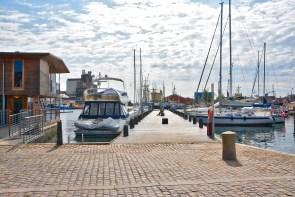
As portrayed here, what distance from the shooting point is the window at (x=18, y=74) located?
3084 centimetres

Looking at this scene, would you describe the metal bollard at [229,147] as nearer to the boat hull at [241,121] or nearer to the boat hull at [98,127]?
the boat hull at [98,127]

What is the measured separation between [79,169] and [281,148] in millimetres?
20122

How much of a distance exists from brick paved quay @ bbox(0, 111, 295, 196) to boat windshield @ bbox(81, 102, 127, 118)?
50.9 feet

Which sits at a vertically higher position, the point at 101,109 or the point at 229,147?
the point at 101,109

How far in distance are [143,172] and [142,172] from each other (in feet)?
0.09

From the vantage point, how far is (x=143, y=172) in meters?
11.1

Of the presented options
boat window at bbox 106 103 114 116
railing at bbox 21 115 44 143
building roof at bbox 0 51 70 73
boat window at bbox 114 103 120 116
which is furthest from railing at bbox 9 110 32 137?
boat window at bbox 114 103 120 116

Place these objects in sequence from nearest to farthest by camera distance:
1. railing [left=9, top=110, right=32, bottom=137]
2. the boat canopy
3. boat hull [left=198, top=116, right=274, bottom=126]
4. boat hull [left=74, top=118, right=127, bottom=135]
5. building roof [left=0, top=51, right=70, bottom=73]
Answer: railing [left=9, top=110, right=32, bottom=137], boat hull [left=74, top=118, right=127, bottom=135], building roof [left=0, top=51, right=70, bottom=73], the boat canopy, boat hull [left=198, top=116, right=274, bottom=126]

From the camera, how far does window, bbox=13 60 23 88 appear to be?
3084cm

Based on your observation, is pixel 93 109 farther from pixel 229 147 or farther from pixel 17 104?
pixel 229 147

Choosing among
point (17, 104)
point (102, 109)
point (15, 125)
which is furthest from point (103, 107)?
point (15, 125)

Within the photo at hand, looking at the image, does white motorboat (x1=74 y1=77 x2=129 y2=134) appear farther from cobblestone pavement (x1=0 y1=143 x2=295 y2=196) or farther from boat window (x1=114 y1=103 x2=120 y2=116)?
cobblestone pavement (x1=0 y1=143 x2=295 y2=196)

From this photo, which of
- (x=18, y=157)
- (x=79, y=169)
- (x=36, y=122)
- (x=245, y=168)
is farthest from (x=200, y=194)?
(x=36, y=122)

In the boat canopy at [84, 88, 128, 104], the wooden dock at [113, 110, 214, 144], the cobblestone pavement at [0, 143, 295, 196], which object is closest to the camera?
the cobblestone pavement at [0, 143, 295, 196]
